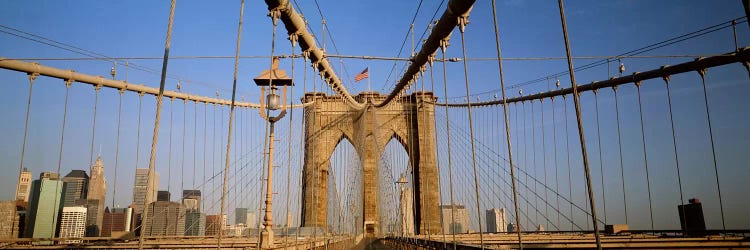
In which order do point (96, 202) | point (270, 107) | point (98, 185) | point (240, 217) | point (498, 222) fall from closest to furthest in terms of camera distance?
point (270, 107) < point (240, 217) < point (96, 202) < point (98, 185) < point (498, 222)

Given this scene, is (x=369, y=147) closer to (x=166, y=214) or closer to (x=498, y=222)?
(x=166, y=214)

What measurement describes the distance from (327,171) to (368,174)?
3149 millimetres

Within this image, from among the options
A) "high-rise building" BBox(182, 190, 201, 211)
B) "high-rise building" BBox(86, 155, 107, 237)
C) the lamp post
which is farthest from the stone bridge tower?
"high-rise building" BBox(86, 155, 107, 237)

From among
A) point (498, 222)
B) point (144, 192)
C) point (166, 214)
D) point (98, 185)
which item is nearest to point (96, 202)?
point (98, 185)

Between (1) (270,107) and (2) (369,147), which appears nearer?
(1) (270,107)

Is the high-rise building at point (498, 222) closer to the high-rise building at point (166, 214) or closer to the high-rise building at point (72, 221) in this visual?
the high-rise building at point (166, 214)

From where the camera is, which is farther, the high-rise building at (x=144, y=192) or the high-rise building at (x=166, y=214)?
the high-rise building at (x=166, y=214)

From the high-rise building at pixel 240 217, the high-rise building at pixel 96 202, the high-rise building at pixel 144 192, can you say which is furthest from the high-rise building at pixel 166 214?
the high-rise building at pixel 96 202

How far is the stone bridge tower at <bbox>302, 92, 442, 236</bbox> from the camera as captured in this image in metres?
28.1

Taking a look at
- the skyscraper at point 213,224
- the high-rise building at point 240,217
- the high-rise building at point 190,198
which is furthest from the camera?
the high-rise building at point 240,217

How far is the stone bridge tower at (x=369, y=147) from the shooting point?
2806 cm

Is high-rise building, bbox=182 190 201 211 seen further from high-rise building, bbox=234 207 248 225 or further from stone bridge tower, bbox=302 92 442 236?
stone bridge tower, bbox=302 92 442 236

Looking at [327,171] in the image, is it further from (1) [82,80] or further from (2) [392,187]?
(1) [82,80]

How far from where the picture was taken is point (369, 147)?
29984 mm
